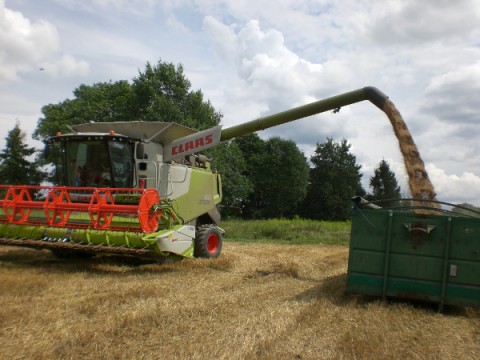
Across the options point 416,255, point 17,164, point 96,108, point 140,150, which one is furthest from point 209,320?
point 17,164

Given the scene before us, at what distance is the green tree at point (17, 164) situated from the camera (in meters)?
36.6

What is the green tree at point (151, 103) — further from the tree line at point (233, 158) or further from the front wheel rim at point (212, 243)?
the front wheel rim at point (212, 243)

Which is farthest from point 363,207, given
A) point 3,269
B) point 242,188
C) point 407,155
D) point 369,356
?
point 242,188

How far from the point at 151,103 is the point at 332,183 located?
26745 mm

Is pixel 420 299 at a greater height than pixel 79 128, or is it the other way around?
pixel 79 128

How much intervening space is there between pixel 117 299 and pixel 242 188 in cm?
2657

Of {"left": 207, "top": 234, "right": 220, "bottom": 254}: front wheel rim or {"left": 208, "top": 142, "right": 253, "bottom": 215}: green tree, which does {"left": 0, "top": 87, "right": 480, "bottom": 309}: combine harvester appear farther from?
{"left": 208, "top": 142, "right": 253, "bottom": 215}: green tree

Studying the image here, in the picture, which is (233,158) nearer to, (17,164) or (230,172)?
(230,172)

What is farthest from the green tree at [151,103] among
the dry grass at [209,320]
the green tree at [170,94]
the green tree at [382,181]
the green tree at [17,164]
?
the green tree at [382,181]

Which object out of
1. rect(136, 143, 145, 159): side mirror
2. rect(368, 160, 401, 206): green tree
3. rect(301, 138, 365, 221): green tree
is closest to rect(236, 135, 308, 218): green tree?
rect(301, 138, 365, 221): green tree

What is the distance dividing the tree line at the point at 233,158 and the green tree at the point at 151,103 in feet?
0.18

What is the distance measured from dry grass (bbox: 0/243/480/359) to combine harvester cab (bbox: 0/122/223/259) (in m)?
0.56

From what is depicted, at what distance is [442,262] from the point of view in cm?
467

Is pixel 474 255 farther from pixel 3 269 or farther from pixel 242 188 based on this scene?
pixel 242 188
